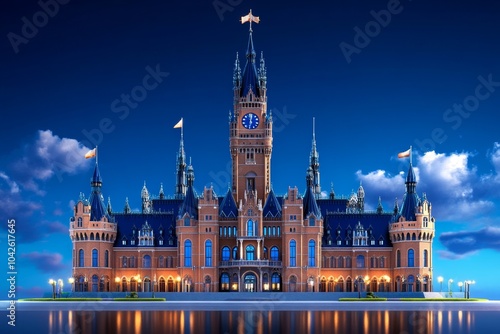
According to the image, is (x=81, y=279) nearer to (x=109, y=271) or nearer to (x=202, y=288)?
(x=109, y=271)

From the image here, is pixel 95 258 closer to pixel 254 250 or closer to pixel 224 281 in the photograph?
pixel 224 281

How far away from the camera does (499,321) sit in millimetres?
135250

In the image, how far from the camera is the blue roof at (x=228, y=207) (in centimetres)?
19562

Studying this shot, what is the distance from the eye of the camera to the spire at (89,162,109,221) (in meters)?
197

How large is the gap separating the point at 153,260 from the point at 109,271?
8.11 metres

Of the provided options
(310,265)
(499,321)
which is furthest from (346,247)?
(499,321)

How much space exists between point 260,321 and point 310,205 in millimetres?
65723

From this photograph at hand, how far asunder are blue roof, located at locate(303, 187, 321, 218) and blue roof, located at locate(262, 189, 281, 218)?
189 inches

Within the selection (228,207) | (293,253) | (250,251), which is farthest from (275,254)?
(228,207)

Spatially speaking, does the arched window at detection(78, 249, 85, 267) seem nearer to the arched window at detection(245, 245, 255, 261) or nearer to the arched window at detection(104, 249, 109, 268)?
the arched window at detection(104, 249, 109, 268)

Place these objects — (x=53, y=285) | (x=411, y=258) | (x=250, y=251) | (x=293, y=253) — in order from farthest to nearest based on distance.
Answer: (x=411, y=258) → (x=250, y=251) → (x=293, y=253) → (x=53, y=285)

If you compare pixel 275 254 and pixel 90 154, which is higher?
pixel 90 154

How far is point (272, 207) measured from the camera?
196 metres

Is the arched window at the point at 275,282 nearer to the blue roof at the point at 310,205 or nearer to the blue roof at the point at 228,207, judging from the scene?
the blue roof at the point at 310,205
